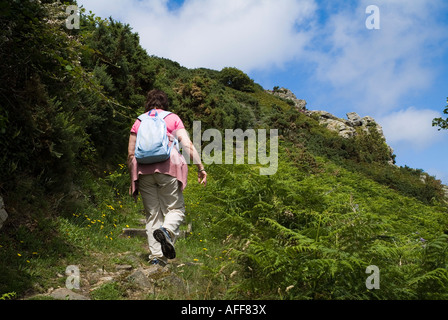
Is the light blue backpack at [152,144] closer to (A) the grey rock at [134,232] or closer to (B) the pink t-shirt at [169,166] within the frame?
(B) the pink t-shirt at [169,166]

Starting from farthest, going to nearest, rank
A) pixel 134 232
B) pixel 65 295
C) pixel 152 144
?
pixel 134 232, pixel 152 144, pixel 65 295

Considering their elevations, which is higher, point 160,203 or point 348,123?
point 348,123

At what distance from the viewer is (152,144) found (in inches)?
161

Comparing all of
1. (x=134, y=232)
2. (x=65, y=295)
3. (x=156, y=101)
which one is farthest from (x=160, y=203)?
(x=134, y=232)

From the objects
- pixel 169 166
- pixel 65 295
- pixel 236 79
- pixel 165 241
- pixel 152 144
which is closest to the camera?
pixel 65 295

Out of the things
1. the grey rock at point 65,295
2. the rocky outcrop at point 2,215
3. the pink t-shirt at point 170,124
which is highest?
the pink t-shirt at point 170,124

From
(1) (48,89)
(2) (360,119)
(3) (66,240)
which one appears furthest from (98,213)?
(2) (360,119)

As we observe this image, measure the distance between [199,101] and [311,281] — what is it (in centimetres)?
1407

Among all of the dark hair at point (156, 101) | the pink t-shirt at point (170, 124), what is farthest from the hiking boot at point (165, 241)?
the dark hair at point (156, 101)

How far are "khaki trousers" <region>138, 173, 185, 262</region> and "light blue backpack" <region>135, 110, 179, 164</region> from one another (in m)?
0.27

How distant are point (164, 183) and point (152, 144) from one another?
0.53 metres

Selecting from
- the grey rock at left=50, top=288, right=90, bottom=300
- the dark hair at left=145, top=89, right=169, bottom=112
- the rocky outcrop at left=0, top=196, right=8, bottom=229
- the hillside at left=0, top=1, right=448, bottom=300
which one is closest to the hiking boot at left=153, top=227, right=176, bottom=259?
the hillside at left=0, top=1, right=448, bottom=300

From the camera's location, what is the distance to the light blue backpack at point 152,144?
409 centimetres

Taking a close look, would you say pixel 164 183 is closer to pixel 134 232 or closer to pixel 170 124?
pixel 170 124
